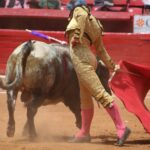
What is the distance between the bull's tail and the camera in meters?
6.84

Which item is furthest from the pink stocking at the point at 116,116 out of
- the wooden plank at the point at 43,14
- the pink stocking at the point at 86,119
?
the wooden plank at the point at 43,14

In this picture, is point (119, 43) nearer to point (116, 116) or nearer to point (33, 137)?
point (33, 137)

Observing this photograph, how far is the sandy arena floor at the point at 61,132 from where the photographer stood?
639 centimetres

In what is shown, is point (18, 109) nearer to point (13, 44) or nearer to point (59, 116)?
point (59, 116)

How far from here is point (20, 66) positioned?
269 inches

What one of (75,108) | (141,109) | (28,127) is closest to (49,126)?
(75,108)

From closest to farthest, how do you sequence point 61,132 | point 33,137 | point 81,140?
point 81,140, point 33,137, point 61,132

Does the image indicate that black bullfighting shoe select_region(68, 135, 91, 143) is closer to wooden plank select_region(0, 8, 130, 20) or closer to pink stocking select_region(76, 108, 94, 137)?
pink stocking select_region(76, 108, 94, 137)

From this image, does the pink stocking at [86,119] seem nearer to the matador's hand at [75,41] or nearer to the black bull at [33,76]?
the black bull at [33,76]

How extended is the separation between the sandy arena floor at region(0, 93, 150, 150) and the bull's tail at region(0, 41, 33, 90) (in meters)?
0.57

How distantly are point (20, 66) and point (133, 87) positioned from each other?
1.20 m

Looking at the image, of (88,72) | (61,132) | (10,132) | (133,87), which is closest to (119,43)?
(61,132)

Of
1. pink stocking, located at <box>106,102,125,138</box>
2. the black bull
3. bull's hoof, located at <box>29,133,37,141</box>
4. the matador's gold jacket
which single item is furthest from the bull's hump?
pink stocking, located at <box>106,102,125,138</box>

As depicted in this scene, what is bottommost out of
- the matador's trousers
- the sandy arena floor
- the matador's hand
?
the sandy arena floor
